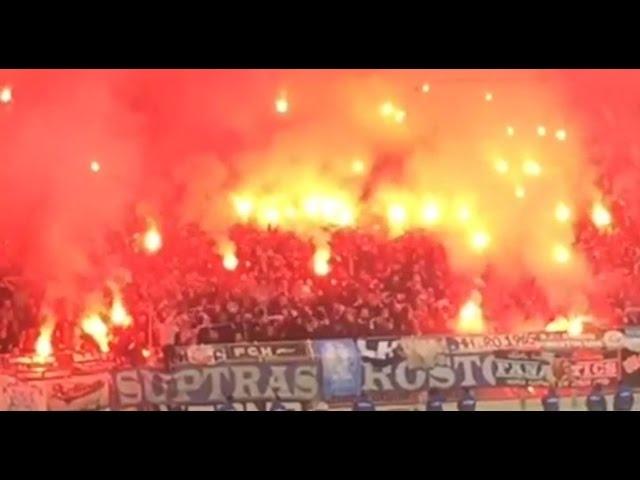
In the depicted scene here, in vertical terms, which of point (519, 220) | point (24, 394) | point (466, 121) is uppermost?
point (466, 121)

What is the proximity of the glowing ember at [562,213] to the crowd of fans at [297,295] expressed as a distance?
0.16 feet

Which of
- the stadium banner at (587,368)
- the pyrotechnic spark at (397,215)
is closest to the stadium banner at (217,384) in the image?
the pyrotechnic spark at (397,215)

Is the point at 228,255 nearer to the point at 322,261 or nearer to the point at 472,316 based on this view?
the point at 322,261

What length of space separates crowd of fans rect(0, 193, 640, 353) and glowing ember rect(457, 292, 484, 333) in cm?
2

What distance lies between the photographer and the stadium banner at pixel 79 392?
176 inches

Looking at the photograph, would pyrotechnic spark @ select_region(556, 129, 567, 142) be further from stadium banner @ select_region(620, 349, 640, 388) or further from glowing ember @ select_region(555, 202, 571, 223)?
stadium banner @ select_region(620, 349, 640, 388)

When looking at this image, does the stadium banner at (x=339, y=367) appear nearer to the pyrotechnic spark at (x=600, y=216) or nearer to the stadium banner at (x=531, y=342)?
the stadium banner at (x=531, y=342)

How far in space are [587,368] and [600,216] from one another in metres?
0.45

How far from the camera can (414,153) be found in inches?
179

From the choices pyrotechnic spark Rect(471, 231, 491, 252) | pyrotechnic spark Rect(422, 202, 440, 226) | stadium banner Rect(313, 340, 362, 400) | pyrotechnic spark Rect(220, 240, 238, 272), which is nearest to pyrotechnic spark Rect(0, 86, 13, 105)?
pyrotechnic spark Rect(220, 240, 238, 272)
